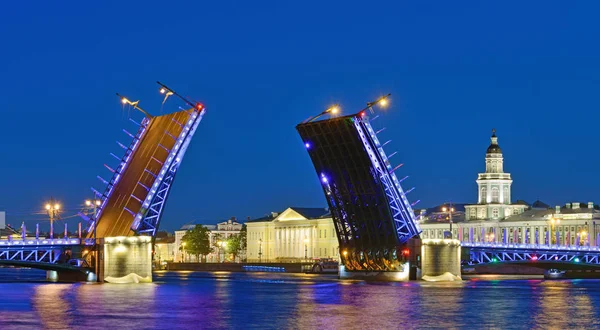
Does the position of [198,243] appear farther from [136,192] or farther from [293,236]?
[136,192]

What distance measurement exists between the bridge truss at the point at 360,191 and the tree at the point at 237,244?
10178 cm

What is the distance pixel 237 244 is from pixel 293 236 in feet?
31.9

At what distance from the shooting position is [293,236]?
175 m

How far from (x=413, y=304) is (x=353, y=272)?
35.0 metres

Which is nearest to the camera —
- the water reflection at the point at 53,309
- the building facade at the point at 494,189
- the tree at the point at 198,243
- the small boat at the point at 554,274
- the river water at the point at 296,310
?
the water reflection at the point at 53,309

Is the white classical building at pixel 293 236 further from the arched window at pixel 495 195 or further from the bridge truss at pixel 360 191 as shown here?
the bridge truss at pixel 360 191

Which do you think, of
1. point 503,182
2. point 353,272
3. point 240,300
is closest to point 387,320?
point 240,300

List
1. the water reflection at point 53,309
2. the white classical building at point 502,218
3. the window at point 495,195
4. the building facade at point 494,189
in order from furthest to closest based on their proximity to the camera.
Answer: the window at point 495,195 < the building facade at point 494,189 < the white classical building at point 502,218 < the water reflection at point 53,309

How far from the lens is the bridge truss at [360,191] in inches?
2542

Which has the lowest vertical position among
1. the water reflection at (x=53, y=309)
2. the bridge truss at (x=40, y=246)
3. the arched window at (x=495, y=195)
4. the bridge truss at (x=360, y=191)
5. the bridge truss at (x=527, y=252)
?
the water reflection at (x=53, y=309)

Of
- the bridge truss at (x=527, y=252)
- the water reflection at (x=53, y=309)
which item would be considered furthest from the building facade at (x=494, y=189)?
the water reflection at (x=53, y=309)

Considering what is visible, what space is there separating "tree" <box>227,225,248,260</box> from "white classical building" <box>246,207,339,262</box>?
135 cm

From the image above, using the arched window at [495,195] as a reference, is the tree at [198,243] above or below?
below

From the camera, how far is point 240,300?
154ft
